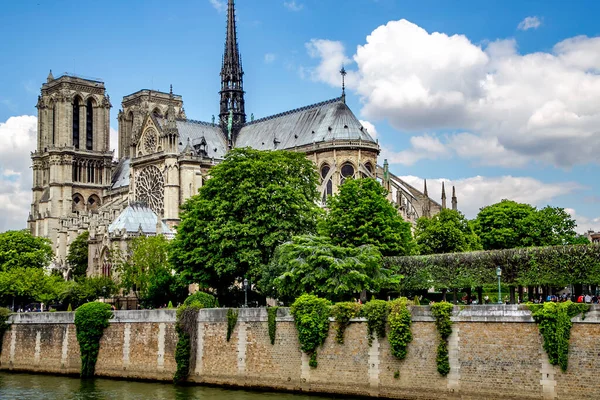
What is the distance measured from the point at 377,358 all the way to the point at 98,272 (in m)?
43.4

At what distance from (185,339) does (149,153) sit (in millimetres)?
55944

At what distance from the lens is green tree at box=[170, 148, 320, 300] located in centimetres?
4788

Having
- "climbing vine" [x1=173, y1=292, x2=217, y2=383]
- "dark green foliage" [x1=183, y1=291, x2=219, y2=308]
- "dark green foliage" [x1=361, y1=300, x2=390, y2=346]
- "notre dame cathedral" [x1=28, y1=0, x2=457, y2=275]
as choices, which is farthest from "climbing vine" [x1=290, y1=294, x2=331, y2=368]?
"notre dame cathedral" [x1=28, y1=0, x2=457, y2=275]

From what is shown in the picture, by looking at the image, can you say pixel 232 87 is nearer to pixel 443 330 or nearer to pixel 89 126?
pixel 89 126

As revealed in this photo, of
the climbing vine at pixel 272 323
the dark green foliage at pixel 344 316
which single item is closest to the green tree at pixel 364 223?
the climbing vine at pixel 272 323

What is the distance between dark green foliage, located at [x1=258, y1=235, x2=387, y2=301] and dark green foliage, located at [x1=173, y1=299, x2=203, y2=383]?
4.26 meters

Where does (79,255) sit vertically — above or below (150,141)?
below

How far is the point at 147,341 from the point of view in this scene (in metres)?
42.1

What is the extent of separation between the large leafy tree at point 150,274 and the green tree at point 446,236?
1601 cm

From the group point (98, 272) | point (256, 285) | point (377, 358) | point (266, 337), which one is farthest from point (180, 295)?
point (377, 358)

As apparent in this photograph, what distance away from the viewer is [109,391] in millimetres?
38750

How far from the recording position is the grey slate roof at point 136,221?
76188 millimetres

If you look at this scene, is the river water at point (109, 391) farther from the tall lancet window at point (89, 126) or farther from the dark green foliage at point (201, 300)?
the tall lancet window at point (89, 126)

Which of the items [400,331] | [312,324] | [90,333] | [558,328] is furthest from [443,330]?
[90,333]
